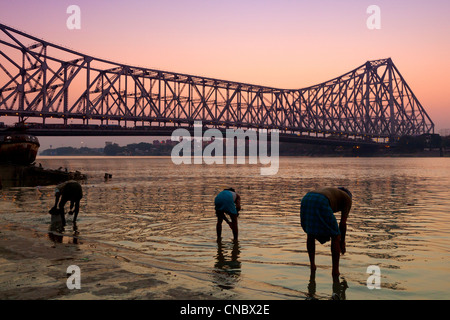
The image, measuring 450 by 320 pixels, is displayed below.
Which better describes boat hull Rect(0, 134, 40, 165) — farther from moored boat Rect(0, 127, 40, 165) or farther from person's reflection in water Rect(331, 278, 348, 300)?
person's reflection in water Rect(331, 278, 348, 300)

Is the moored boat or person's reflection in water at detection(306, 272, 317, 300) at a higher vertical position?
the moored boat

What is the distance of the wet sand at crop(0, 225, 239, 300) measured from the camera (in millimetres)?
6164

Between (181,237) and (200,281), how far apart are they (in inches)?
188

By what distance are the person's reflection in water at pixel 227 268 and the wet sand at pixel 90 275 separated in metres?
0.37

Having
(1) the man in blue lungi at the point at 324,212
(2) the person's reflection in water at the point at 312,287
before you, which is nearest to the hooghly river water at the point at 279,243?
(2) the person's reflection in water at the point at 312,287

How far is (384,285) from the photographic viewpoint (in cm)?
744

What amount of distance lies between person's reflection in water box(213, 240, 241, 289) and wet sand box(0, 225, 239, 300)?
0.37 metres

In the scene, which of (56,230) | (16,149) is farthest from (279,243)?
(16,149)

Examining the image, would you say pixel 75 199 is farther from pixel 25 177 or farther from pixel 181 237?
pixel 25 177

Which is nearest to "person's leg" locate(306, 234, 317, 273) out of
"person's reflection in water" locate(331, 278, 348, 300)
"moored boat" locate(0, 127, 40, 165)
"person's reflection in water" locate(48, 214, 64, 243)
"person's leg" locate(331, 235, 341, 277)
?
"person's leg" locate(331, 235, 341, 277)

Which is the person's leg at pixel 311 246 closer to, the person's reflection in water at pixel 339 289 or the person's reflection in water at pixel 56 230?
the person's reflection in water at pixel 339 289

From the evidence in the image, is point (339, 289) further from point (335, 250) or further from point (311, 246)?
point (311, 246)

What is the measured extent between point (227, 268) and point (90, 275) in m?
2.54

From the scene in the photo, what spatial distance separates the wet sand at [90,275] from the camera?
6.16 meters
